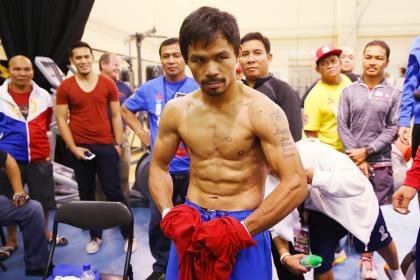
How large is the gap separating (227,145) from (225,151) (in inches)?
1.0

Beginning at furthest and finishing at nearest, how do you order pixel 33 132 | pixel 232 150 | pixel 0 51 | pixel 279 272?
pixel 0 51 < pixel 33 132 < pixel 279 272 < pixel 232 150

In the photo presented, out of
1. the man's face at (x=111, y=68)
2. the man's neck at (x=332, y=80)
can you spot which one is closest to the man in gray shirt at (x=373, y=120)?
the man's neck at (x=332, y=80)

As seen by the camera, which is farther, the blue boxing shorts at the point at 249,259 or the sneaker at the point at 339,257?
the sneaker at the point at 339,257

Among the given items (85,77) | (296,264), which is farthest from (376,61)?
(85,77)

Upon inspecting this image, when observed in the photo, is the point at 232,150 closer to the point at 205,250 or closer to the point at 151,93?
the point at 205,250

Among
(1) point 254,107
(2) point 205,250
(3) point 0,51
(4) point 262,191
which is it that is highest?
(3) point 0,51

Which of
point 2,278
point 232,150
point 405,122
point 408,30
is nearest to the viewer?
point 232,150

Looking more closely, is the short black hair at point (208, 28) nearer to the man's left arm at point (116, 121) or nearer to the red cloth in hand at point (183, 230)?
the red cloth in hand at point (183, 230)

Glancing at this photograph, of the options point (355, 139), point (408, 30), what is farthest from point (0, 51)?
point (408, 30)

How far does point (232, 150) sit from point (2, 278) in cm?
229

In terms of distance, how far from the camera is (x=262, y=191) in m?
1.31

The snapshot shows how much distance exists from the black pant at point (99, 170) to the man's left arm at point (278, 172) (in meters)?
2.04

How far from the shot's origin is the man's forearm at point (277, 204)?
1110 millimetres

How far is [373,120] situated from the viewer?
97.2 inches
